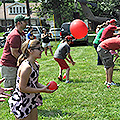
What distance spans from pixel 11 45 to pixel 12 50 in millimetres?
105

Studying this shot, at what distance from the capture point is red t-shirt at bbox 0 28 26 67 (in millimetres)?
4312

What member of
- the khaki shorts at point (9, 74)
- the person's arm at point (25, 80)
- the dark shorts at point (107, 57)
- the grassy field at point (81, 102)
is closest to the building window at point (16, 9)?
the grassy field at point (81, 102)

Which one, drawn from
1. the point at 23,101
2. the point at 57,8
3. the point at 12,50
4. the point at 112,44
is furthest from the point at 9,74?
the point at 57,8

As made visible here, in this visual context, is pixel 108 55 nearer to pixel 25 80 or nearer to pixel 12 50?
pixel 12 50

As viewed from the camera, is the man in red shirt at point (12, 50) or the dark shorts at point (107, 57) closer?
the man in red shirt at point (12, 50)

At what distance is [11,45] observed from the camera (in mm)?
4320

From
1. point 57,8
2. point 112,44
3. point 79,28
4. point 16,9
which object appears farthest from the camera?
point 16,9

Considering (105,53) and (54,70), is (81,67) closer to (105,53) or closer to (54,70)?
(54,70)

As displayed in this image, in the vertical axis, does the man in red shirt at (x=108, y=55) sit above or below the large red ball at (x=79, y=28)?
below

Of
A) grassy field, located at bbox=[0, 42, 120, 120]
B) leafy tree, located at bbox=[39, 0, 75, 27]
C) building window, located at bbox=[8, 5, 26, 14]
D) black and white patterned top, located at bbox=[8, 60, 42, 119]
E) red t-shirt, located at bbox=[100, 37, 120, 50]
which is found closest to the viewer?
black and white patterned top, located at bbox=[8, 60, 42, 119]

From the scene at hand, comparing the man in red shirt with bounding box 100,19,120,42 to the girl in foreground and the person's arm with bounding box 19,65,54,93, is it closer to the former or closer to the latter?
the girl in foreground

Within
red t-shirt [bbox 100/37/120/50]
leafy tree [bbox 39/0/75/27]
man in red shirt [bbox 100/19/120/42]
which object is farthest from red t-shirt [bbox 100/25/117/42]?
leafy tree [bbox 39/0/75/27]

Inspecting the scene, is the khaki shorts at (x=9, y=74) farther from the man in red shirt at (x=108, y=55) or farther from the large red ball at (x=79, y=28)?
the large red ball at (x=79, y=28)

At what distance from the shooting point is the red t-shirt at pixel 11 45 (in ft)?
14.1
